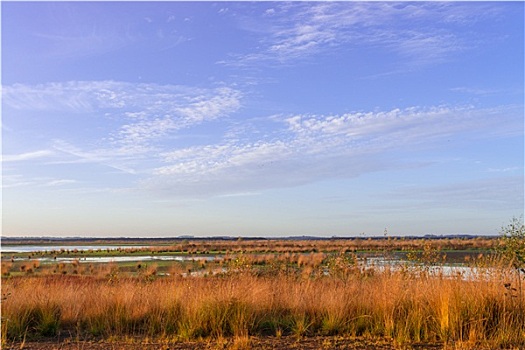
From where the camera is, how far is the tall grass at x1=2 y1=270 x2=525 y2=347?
29.9 feet

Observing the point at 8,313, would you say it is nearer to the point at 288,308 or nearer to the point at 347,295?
the point at 288,308

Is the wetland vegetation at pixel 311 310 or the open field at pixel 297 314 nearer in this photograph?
the open field at pixel 297 314

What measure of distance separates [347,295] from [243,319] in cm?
246

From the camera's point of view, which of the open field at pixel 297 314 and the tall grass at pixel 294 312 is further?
the tall grass at pixel 294 312

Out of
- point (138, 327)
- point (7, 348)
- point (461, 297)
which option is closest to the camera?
point (7, 348)

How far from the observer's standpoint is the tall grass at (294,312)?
29.9 feet

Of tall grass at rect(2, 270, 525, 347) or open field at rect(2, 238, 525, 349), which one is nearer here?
open field at rect(2, 238, 525, 349)

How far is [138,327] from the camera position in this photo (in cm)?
1018

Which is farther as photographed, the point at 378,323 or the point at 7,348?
the point at 378,323

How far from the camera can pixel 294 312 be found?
10477 mm

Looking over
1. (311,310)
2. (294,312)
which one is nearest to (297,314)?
(294,312)

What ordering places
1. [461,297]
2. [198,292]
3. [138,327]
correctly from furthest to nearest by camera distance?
[198,292] < [138,327] < [461,297]

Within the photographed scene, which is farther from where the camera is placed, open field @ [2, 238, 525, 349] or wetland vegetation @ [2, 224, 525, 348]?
wetland vegetation @ [2, 224, 525, 348]

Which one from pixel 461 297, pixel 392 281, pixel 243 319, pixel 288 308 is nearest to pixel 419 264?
pixel 392 281
